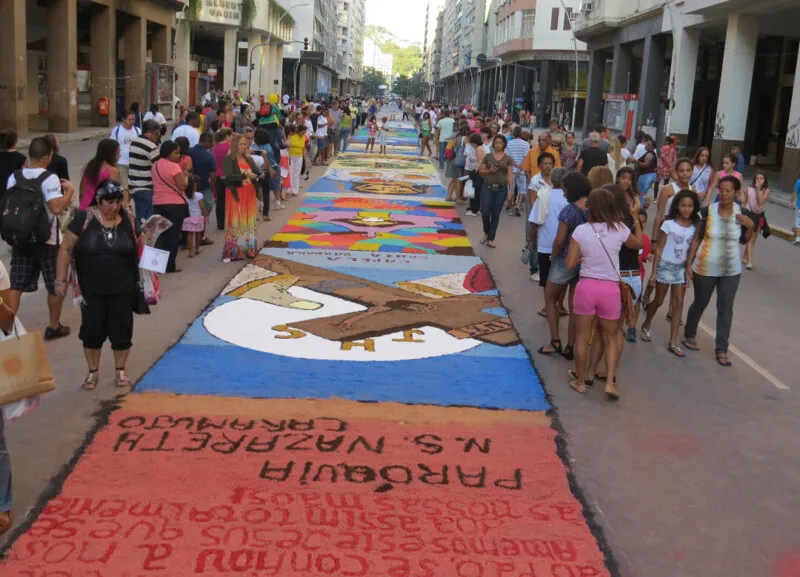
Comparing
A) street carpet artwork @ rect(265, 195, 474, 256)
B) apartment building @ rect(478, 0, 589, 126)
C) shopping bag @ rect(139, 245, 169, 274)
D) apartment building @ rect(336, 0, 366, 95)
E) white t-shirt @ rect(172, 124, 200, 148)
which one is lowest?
street carpet artwork @ rect(265, 195, 474, 256)

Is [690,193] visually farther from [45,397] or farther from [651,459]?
[45,397]

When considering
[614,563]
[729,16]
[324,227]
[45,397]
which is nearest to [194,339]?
[45,397]

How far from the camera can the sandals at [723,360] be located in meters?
8.04

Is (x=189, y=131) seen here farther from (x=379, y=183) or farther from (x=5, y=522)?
(x=5, y=522)

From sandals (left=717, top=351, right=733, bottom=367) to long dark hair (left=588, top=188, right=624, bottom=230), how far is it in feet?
7.07

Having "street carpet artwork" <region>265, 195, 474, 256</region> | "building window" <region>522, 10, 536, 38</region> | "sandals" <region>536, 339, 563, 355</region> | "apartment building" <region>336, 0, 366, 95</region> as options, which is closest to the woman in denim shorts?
"sandals" <region>536, 339, 563, 355</region>

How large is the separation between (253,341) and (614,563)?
448 cm

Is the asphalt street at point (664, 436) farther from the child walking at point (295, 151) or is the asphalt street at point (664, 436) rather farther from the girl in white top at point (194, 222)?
the child walking at point (295, 151)

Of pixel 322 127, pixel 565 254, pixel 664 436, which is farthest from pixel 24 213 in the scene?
pixel 322 127

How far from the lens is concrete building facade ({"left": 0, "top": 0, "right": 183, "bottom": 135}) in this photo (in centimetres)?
2659

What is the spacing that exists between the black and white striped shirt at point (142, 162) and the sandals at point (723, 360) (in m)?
6.92

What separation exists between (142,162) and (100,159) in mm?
2465

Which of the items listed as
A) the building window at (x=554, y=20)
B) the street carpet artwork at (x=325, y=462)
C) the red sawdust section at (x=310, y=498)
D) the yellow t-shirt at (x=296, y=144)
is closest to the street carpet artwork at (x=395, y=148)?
the yellow t-shirt at (x=296, y=144)

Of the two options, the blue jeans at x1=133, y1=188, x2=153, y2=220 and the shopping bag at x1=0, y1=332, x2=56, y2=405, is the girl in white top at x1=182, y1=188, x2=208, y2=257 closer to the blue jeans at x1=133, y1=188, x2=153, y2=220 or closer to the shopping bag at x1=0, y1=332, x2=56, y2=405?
the blue jeans at x1=133, y1=188, x2=153, y2=220
